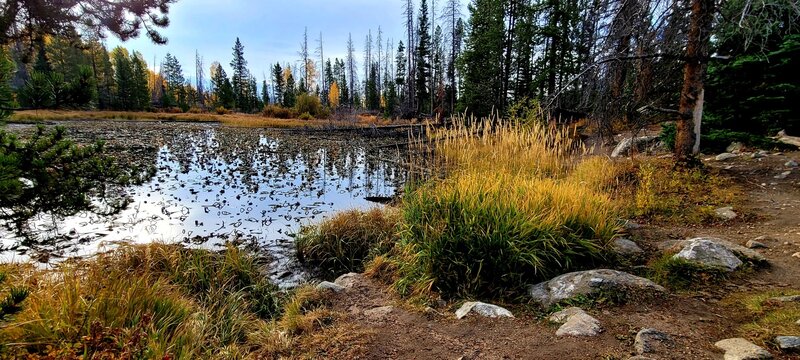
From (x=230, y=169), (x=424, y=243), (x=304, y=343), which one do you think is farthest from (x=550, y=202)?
(x=230, y=169)

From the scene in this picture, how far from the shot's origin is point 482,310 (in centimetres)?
299

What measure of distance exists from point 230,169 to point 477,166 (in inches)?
341

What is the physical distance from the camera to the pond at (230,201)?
5.19 meters

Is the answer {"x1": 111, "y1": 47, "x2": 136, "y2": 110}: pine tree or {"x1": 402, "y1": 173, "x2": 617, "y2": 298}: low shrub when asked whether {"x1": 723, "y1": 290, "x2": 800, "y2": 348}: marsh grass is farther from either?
{"x1": 111, "y1": 47, "x2": 136, "y2": 110}: pine tree

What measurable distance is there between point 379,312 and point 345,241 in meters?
2.22

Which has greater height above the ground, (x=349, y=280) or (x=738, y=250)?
(x=738, y=250)

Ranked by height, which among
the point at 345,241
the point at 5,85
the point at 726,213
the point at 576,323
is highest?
the point at 5,85

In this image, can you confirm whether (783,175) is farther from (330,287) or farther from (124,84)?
(124,84)

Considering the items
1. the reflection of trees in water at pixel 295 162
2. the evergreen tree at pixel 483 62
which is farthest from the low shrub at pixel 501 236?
the evergreen tree at pixel 483 62

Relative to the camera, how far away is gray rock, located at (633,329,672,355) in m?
2.19

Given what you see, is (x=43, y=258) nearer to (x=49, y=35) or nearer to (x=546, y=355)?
(x=49, y=35)

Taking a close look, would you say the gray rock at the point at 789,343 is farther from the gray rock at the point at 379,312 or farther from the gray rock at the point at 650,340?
the gray rock at the point at 379,312

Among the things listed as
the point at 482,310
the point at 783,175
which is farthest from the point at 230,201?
the point at 783,175

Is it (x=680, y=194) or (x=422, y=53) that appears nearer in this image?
(x=680, y=194)
